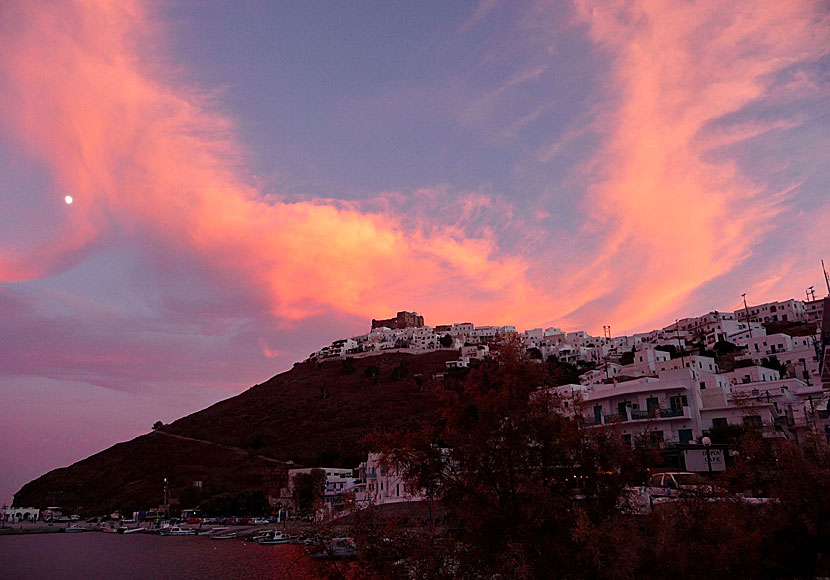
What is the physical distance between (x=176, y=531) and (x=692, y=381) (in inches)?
2594

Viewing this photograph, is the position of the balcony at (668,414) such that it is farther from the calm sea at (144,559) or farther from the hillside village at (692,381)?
the calm sea at (144,559)

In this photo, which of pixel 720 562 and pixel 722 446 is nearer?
pixel 720 562

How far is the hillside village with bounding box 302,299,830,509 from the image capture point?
29.0 metres

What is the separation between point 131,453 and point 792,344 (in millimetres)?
111996

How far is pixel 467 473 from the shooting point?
35.8 feet

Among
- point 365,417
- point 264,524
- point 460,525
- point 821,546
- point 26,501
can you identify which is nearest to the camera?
point 460,525

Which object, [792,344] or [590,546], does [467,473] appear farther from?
[792,344]

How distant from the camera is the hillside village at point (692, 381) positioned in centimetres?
2895

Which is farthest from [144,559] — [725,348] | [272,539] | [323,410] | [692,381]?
[725,348]

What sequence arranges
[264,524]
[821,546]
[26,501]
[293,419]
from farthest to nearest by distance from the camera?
[26,501] < [293,419] < [264,524] < [821,546]

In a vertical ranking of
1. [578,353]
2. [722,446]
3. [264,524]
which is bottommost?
[264,524]

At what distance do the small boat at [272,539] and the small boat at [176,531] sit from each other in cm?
1833

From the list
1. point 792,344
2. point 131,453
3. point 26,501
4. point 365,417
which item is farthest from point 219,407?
point 792,344

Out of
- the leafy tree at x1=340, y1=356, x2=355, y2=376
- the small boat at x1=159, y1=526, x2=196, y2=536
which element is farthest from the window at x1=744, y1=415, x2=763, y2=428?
the leafy tree at x1=340, y1=356, x2=355, y2=376
